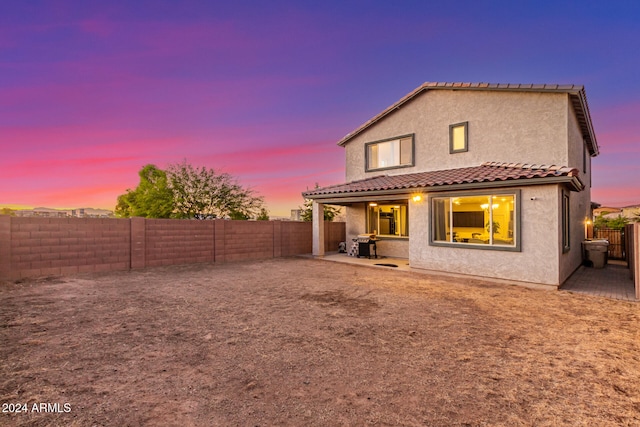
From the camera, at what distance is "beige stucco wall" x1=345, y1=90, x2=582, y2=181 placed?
29.9 ft

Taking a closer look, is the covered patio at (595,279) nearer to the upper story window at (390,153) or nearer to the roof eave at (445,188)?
the roof eave at (445,188)

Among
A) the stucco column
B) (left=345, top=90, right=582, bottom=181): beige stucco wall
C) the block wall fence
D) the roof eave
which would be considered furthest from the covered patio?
the block wall fence

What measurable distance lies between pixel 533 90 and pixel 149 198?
78.7 ft

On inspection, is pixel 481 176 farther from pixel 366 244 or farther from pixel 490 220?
pixel 366 244

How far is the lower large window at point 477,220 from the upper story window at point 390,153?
11.5 ft

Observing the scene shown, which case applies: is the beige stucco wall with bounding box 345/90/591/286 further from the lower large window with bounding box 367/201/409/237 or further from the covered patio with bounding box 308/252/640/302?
the lower large window with bounding box 367/201/409/237

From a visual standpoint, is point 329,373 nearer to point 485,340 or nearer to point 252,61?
point 485,340

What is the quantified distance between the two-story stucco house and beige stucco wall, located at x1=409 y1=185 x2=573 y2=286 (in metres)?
0.02

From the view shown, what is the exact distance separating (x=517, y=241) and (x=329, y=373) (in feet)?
24.1

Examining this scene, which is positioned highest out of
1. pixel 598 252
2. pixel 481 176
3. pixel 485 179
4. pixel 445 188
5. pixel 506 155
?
pixel 506 155

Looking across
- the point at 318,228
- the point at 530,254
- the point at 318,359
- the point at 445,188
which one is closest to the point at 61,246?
the point at 318,228

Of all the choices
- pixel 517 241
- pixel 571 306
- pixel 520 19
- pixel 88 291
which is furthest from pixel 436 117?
pixel 88 291

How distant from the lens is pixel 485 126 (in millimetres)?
10422

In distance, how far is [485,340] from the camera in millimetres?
4070
